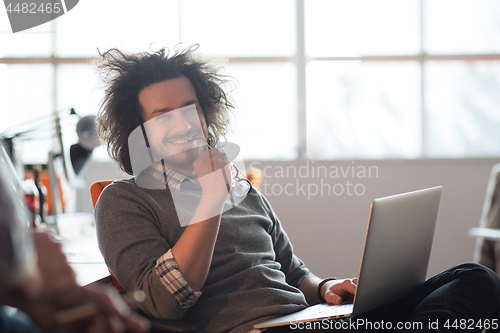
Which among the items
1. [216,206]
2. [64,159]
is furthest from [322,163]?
[216,206]

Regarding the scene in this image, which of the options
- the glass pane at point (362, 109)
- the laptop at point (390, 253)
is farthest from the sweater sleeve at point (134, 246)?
the glass pane at point (362, 109)

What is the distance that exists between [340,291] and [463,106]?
237cm

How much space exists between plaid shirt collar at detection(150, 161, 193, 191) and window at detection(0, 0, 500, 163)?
1830 mm

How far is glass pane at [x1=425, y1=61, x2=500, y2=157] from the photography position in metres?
2.96

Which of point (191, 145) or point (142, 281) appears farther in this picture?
point (191, 145)

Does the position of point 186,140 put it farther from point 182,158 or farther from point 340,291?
point 340,291

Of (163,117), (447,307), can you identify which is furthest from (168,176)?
(447,307)

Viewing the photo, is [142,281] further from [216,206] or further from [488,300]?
[488,300]

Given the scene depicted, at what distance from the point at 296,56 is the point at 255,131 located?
0.61 metres

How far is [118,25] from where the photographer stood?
2910mm

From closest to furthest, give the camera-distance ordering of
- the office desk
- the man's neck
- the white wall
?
the office desk → the man's neck → the white wall

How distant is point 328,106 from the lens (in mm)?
2980

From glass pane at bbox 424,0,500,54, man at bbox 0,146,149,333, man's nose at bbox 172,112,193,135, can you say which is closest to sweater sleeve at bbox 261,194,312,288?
man's nose at bbox 172,112,193,135

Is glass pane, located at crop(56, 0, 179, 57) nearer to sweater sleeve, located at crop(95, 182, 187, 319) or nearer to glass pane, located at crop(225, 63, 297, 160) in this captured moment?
glass pane, located at crop(225, 63, 297, 160)
